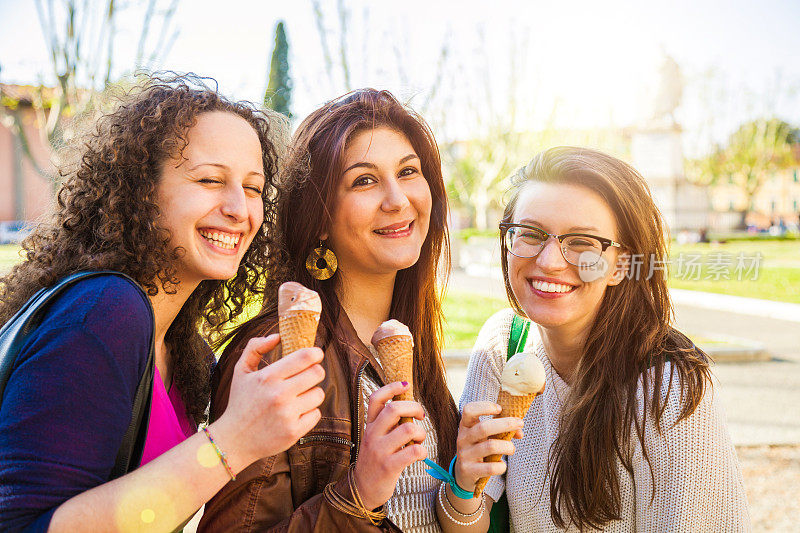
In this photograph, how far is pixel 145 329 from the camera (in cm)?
166

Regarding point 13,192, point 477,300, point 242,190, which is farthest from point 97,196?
point 13,192

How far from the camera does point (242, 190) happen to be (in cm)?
205

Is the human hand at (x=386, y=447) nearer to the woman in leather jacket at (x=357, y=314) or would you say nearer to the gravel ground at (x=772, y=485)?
the woman in leather jacket at (x=357, y=314)

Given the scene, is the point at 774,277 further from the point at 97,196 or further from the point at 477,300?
the point at 97,196

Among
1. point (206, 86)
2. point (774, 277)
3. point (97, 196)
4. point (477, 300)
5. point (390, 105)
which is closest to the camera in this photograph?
point (97, 196)

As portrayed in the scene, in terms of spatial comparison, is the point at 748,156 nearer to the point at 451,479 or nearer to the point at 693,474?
the point at 693,474

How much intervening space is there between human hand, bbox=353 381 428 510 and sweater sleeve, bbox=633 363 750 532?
1.01 meters

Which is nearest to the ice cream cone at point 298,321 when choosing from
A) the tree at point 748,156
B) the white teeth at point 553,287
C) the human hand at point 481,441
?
the human hand at point 481,441

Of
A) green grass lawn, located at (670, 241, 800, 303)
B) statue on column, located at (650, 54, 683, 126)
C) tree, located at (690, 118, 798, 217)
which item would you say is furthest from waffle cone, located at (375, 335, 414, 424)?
tree, located at (690, 118, 798, 217)

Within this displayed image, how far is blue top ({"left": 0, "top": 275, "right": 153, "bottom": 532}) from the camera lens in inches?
56.6

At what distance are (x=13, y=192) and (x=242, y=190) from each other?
47.4 m

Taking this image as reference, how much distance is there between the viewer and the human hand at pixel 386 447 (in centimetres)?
184

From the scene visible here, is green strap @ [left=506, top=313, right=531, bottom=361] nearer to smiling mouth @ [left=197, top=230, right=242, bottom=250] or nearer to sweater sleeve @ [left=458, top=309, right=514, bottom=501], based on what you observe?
sweater sleeve @ [left=458, top=309, right=514, bottom=501]

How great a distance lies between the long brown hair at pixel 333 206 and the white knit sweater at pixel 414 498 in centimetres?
12
